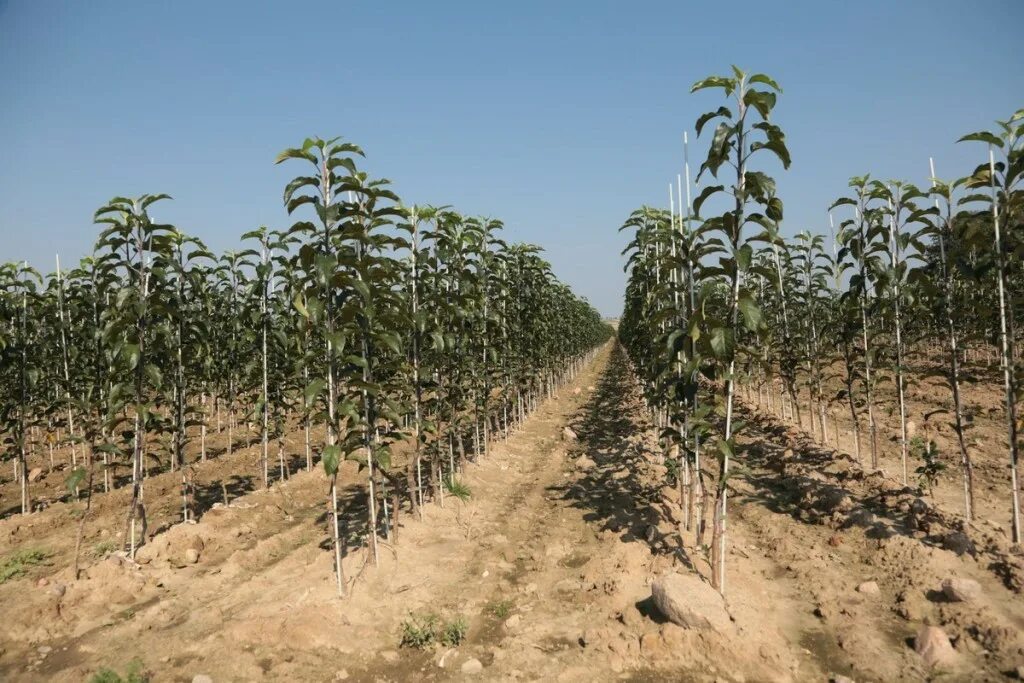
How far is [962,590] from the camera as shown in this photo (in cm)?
695

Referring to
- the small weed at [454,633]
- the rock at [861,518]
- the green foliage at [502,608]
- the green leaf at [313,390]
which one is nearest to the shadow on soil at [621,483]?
the green foliage at [502,608]

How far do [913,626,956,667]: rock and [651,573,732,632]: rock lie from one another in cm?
192

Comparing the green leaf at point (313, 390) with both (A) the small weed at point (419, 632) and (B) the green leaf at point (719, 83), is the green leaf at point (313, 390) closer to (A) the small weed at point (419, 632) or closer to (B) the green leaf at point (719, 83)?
(A) the small weed at point (419, 632)

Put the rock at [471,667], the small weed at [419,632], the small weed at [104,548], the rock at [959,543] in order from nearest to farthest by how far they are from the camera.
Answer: the rock at [471,667] < the small weed at [419,632] < the rock at [959,543] < the small weed at [104,548]

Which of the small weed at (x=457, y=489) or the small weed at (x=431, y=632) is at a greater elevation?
the small weed at (x=457, y=489)

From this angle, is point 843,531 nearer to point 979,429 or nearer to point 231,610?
point 231,610

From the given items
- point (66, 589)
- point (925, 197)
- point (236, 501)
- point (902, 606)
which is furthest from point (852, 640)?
point (236, 501)

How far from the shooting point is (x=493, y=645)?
6.77 m

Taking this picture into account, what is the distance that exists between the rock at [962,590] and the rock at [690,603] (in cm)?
288

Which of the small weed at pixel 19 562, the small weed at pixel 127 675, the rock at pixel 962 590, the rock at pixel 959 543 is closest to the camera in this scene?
the small weed at pixel 127 675

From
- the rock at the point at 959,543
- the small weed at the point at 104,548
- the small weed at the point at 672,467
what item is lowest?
the small weed at the point at 104,548

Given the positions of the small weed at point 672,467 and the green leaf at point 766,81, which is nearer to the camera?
the green leaf at point 766,81

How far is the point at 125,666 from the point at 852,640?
25.9ft

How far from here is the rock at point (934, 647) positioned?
6.00 metres
